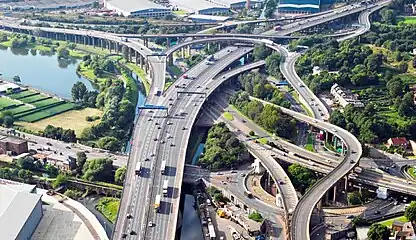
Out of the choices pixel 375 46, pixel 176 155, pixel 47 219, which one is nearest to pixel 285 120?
pixel 176 155

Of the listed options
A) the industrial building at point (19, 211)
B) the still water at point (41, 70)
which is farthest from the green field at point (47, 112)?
the industrial building at point (19, 211)

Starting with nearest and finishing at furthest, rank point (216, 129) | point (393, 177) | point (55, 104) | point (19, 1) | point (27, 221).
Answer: point (27, 221) → point (393, 177) → point (216, 129) → point (55, 104) → point (19, 1)

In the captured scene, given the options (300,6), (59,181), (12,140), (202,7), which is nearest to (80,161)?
(59,181)

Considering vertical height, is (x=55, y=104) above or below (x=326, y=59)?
below

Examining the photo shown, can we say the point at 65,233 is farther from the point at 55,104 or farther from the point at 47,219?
the point at 55,104

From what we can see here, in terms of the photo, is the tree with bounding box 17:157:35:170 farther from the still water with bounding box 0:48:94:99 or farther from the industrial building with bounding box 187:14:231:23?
the industrial building with bounding box 187:14:231:23
